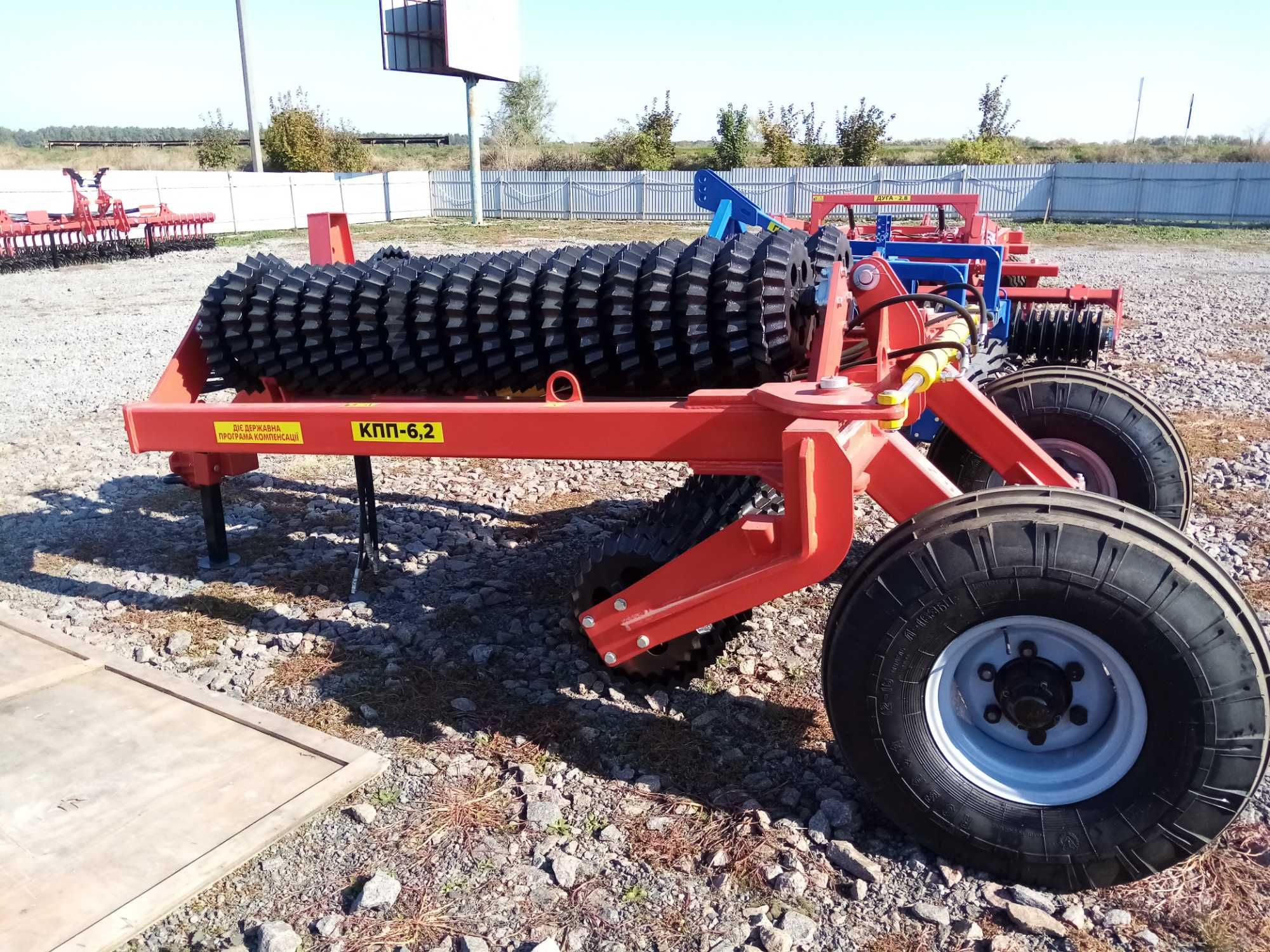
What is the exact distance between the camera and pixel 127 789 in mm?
3010

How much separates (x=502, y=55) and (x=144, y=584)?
32594 mm

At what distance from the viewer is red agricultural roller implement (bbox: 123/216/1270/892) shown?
2381mm

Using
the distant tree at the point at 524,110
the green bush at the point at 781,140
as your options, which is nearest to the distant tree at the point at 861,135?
the green bush at the point at 781,140

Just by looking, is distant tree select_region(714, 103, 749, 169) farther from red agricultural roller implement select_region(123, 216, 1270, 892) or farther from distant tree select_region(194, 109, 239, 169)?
red agricultural roller implement select_region(123, 216, 1270, 892)

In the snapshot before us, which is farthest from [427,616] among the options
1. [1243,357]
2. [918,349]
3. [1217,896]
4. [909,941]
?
[1243,357]

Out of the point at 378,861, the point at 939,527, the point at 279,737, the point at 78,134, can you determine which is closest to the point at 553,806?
the point at 378,861

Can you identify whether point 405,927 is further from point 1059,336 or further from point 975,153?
point 975,153

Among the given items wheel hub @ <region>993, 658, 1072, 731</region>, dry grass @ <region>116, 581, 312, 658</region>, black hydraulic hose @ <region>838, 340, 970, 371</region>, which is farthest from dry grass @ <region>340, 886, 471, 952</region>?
black hydraulic hose @ <region>838, 340, 970, 371</region>

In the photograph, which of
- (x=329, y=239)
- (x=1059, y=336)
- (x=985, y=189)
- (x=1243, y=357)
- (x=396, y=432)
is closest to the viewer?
(x=396, y=432)

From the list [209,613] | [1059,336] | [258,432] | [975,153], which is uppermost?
[975,153]

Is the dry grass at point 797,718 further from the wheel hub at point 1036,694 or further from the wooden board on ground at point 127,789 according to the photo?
the wooden board on ground at point 127,789

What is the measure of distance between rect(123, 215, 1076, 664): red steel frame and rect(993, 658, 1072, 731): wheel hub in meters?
0.52

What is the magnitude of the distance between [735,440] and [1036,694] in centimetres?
108

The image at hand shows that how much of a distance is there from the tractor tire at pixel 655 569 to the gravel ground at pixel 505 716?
0.42ft
